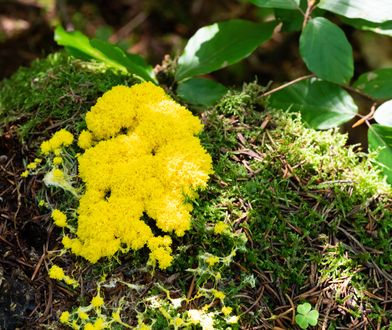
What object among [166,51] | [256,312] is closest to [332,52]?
[256,312]

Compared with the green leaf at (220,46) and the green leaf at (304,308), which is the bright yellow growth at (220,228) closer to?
the green leaf at (304,308)

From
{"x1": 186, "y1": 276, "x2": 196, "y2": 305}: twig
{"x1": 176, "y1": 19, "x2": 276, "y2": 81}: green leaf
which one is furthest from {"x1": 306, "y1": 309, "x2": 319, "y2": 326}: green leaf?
{"x1": 176, "y1": 19, "x2": 276, "y2": 81}: green leaf

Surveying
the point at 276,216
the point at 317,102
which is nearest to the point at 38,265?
the point at 276,216

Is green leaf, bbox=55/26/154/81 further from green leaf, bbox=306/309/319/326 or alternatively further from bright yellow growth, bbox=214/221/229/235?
green leaf, bbox=306/309/319/326

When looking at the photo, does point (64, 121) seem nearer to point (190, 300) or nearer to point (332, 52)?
point (190, 300)

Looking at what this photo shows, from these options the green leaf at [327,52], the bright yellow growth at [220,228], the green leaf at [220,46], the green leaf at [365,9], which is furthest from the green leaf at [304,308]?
the green leaf at [365,9]

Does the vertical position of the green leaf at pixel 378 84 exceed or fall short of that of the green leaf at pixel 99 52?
it falls short
